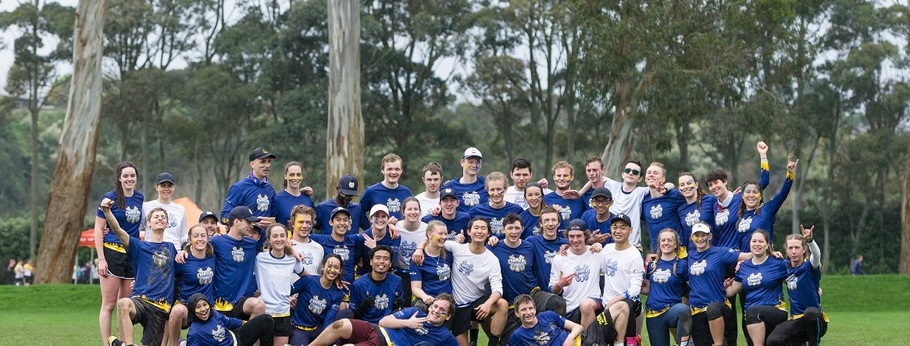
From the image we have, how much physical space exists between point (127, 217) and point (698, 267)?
5.58 m

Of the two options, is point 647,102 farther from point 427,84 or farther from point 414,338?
point 414,338

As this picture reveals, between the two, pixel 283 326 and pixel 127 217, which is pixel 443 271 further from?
pixel 127 217

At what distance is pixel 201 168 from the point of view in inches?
1703

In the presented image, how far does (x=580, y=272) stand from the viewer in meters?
11.7

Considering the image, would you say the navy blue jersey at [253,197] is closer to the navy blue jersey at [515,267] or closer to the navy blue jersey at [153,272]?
the navy blue jersey at [153,272]

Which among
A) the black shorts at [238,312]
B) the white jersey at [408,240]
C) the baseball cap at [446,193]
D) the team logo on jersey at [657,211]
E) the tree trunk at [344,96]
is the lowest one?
the black shorts at [238,312]

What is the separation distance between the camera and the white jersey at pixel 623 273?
11.6 meters

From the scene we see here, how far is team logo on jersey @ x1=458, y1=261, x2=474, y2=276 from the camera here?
11.8m

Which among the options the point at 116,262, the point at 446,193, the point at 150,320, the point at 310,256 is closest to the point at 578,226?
the point at 446,193

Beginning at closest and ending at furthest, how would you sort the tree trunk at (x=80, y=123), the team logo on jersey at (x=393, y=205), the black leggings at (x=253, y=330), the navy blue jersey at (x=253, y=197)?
the black leggings at (x=253, y=330) < the navy blue jersey at (x=253, y=197) < the team logo on jersey at (x=393, y=205) < the tree trunk at (x=80, y=123)

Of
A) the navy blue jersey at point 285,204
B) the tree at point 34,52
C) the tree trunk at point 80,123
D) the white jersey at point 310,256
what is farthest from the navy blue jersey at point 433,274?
the tree at point 34,52

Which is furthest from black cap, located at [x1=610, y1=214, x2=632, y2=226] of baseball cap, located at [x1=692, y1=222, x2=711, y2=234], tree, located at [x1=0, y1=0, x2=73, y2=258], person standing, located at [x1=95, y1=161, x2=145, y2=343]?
tree, located at [x1=0, y1=0, x2=73, y2=258]

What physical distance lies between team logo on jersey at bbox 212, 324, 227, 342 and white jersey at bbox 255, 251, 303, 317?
0.52 meters

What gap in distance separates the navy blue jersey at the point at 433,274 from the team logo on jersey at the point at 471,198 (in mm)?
984
